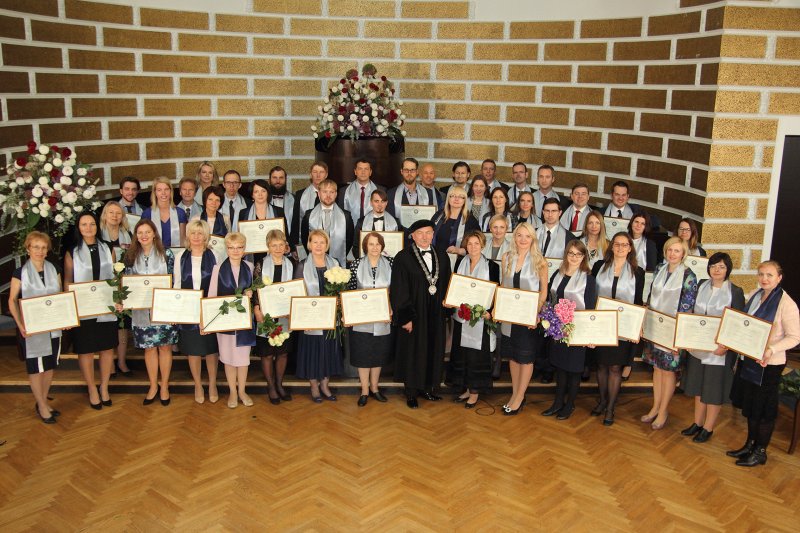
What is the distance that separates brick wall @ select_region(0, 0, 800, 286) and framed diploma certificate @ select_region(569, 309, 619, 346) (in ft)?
8.25

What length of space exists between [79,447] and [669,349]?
5492mm

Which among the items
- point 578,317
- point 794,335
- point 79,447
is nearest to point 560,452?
point 578,317

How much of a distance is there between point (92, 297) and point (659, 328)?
546cm

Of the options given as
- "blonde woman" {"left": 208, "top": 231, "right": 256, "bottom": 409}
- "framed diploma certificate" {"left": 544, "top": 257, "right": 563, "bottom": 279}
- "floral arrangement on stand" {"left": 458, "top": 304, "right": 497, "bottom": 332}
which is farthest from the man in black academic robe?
"blonde woman" {"left": 208, "top": 231, "right": 256, "bottom": 409}

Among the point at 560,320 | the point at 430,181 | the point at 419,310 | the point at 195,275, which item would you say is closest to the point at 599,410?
the point at 560,320

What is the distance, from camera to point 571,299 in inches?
283

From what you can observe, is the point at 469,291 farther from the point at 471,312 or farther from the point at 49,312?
the point at 49,312

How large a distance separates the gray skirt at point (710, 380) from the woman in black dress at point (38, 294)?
19.9ft

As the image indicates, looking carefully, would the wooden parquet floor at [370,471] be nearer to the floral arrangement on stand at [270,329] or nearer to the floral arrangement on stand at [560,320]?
the floral arrangement on stand at [270,329]

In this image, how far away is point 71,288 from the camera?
7.02m

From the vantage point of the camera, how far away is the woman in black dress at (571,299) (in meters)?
7.15

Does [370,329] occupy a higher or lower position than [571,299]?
lower

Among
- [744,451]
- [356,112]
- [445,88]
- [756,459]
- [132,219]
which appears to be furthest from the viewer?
[445,88]

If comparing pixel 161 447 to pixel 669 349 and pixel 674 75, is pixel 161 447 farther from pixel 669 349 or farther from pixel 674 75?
pixel 674 75
